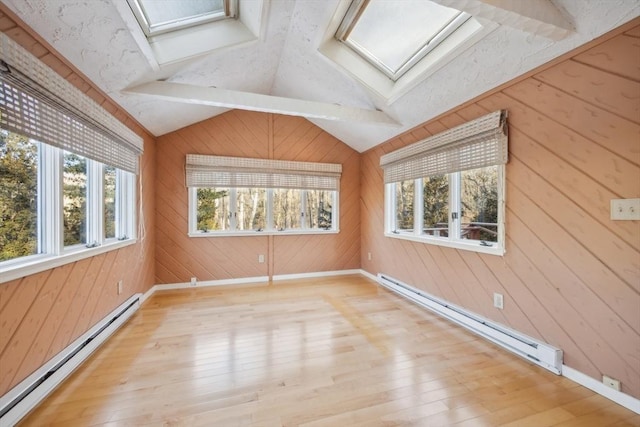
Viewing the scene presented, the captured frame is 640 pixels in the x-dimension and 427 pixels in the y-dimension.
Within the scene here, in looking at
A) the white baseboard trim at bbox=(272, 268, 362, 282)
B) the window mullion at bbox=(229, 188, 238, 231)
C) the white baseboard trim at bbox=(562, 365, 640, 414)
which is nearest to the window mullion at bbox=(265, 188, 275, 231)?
the window mullion at bbox=(229, 188, 238, 231)

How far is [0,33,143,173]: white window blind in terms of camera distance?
4.67 feet

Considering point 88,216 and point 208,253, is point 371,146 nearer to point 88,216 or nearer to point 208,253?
point 208,253

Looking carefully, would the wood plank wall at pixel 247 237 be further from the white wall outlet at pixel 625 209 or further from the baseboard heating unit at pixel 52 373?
the white wall outlet at pixel 625 209

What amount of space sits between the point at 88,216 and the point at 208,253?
1.81 metres

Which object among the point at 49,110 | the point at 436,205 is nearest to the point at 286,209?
the point at 436,205

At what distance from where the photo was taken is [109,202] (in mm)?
2854

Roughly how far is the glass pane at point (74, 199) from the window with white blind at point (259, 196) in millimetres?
1648

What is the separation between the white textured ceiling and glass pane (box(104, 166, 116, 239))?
73 centimetres

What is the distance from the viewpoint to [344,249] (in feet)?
15.9

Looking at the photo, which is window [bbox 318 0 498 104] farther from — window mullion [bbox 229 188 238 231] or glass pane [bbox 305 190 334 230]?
window mullion [bbox 229 188 238 231]

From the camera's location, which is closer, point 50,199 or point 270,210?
point 50,199

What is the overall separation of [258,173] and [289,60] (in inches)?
68.2

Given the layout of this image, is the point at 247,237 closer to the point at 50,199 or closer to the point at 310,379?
the point at 50,199

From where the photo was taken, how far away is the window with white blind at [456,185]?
240 cm
